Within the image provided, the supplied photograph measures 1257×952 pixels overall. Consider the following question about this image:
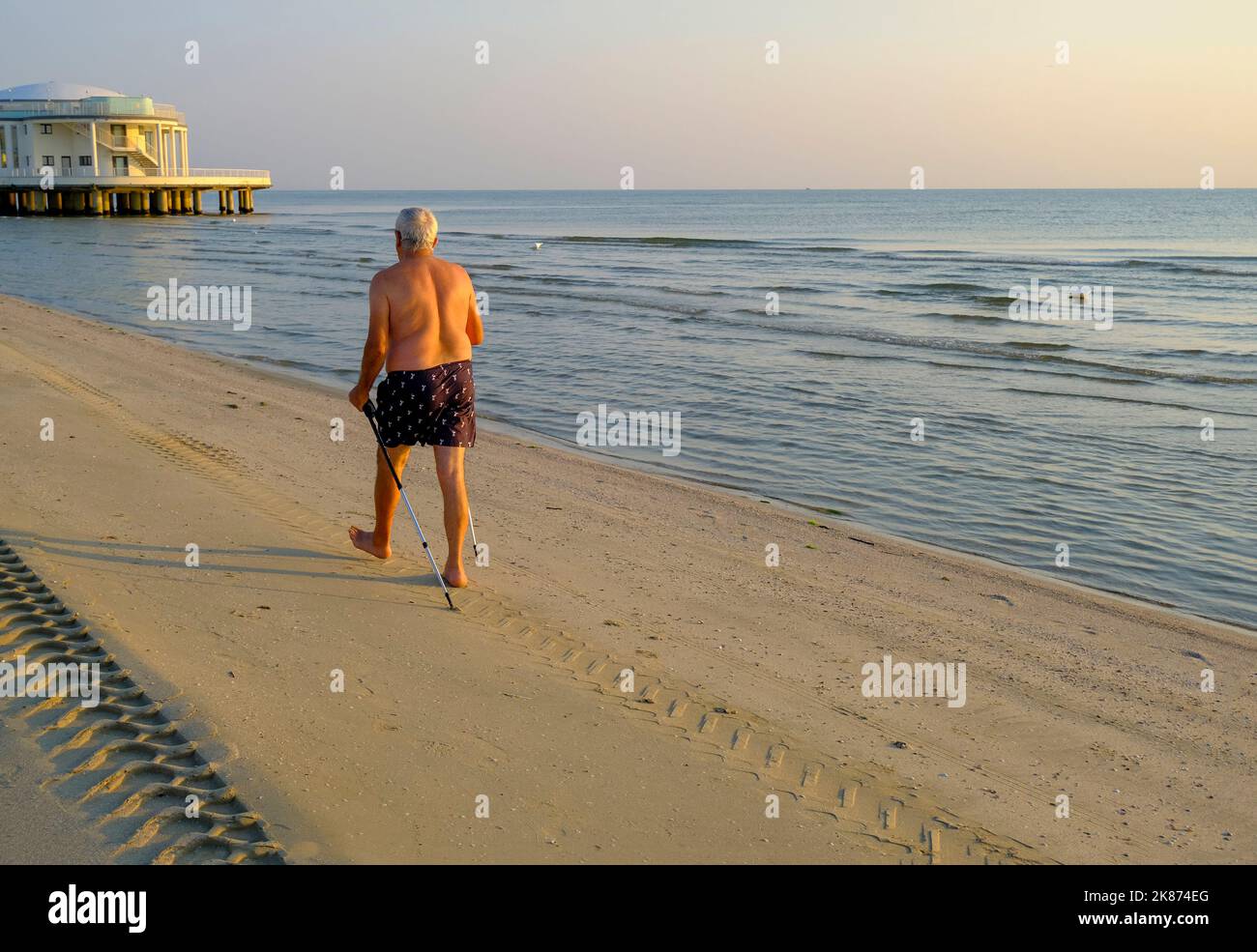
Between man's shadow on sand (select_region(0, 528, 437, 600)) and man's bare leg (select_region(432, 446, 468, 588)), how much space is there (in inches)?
6.1

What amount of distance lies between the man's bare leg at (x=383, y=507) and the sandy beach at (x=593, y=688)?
0.16 m

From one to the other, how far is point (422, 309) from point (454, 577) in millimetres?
1626

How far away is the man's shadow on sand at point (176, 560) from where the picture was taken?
6.10 metres

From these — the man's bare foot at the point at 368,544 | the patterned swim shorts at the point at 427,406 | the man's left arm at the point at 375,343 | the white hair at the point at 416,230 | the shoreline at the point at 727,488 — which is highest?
the white hair at the point at 416,230

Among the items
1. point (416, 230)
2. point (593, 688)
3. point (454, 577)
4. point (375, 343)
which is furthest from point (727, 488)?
point (593, 688)

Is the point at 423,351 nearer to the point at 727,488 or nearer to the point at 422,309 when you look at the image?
the point at 422,309

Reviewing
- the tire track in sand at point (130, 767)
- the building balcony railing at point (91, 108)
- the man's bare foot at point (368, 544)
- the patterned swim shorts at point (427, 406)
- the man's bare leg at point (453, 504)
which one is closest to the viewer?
the tire track in sand at point (130, 767)

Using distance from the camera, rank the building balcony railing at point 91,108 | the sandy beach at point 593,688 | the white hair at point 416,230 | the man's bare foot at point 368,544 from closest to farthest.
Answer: the sandy beach at point 593,688 → the white hair at point 416,230 → the man's bare foot at point 368,544 → the building balcony railing at point 91,108

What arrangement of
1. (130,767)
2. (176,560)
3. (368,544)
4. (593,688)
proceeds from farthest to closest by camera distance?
(368,544), (176,560), (593,688), (130,767)

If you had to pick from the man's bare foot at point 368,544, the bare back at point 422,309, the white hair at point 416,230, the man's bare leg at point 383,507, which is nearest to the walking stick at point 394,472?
the man's bare leg at point 383,507

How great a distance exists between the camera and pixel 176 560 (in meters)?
6.34

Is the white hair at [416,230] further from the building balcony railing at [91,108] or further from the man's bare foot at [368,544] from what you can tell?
the building balcony railing at [91,108]
